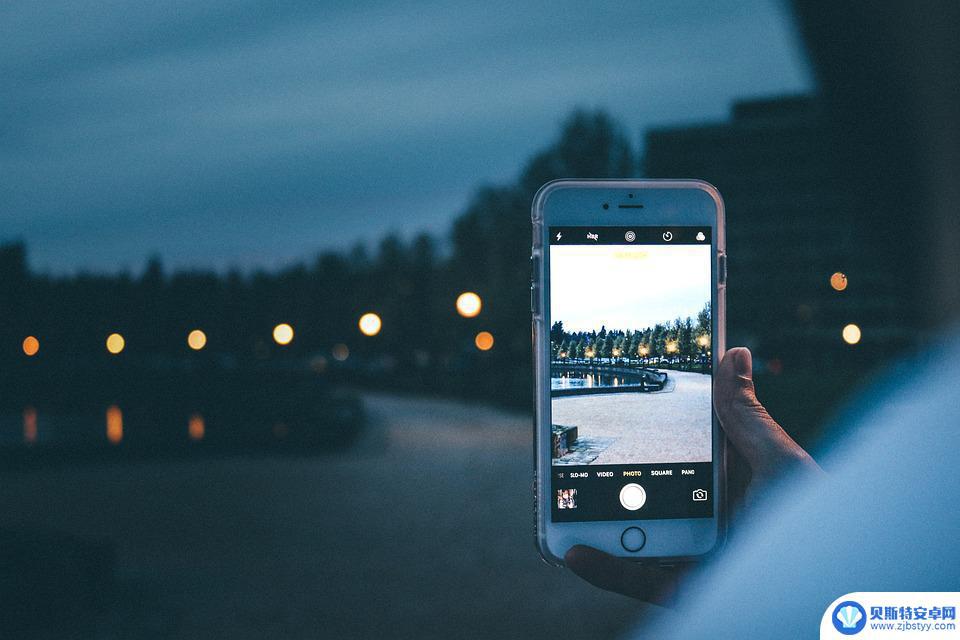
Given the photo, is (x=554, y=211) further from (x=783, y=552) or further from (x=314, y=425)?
(x=314, y=425)

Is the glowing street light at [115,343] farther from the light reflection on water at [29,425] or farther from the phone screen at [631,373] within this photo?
the phone screen at [631,373]

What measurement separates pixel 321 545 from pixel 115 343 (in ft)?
258

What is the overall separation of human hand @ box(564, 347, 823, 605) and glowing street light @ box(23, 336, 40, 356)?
88736 millimetres

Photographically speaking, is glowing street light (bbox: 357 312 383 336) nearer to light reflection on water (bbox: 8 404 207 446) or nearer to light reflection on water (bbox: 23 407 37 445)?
light reflection on water (bbox: 8 404 207 446)

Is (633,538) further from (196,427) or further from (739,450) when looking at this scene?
(196,427)

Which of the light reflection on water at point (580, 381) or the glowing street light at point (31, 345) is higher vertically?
the light reflection on water at point (580, 381)

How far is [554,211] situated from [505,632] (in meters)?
8.04

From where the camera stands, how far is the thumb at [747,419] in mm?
2324

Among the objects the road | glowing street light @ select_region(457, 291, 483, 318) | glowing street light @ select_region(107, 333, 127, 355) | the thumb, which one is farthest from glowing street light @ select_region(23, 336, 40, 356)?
the thumb

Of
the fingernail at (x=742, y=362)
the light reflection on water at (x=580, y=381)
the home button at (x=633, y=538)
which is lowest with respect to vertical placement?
the home button at (x=633, y=538)

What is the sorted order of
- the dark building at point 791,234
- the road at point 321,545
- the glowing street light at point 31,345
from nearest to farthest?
the road at point 321,545
the glowing street light at point 31,345
the dark building at point 791,234

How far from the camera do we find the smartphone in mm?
2443

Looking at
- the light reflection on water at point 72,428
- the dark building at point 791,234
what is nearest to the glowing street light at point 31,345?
the light reflection on water at point 72,428

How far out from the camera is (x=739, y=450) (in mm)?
2473
